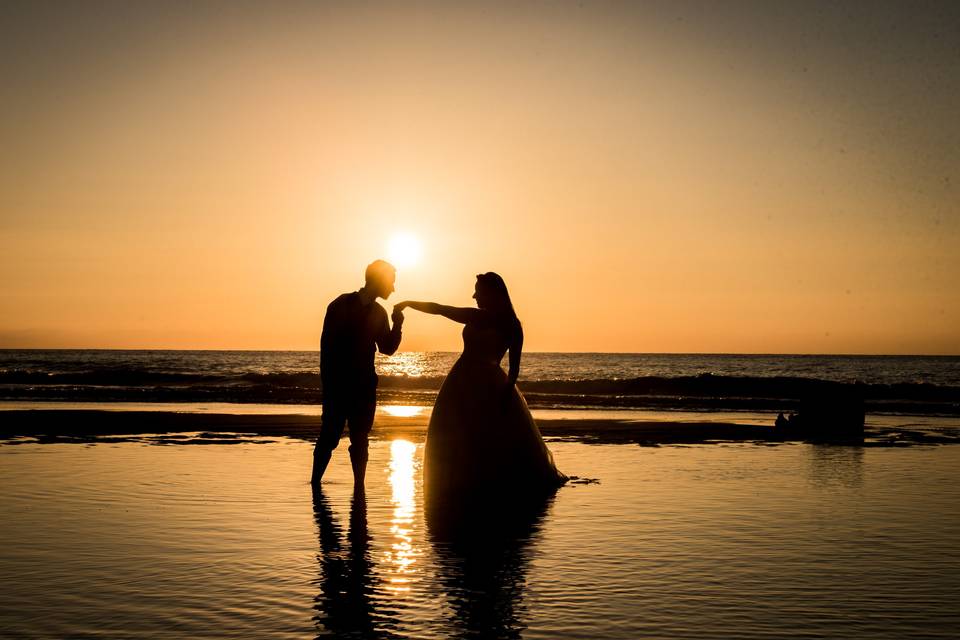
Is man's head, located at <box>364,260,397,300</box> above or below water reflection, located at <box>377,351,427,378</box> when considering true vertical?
above

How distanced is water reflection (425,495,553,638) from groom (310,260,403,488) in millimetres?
1502

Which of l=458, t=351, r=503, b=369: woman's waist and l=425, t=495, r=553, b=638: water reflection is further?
l=458, t=351, r=503, b=369: woman's waist

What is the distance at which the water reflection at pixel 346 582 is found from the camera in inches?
200

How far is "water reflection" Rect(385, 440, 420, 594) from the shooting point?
6.31m

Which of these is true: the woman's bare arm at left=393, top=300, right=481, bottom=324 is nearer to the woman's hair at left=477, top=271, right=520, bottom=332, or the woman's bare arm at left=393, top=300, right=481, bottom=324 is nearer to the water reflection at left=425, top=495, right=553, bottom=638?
the woman's hair at left=477, top=271, right=520, bottom=332

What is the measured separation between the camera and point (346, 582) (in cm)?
611

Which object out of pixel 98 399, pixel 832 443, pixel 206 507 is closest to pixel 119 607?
pixel 206 507

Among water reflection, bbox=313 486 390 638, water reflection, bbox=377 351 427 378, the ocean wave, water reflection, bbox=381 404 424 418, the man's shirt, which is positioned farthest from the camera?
water reflection, bbox=377 351 427 378

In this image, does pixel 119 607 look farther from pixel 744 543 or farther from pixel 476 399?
pixel 476 399

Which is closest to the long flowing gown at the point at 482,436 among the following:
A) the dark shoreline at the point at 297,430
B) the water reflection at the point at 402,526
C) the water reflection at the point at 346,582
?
the water reflection at the point at 402,526

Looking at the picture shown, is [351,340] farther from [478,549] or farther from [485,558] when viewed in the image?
[485,558]

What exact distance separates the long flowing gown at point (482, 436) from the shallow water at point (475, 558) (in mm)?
505

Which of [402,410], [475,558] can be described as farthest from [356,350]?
[402,410]

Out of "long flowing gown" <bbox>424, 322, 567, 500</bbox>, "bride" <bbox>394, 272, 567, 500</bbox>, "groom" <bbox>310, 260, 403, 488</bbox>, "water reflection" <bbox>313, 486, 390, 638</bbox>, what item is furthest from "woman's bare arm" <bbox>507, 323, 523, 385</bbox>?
"water reflection" <bbox>313, 486, 390, 638</bbox>
